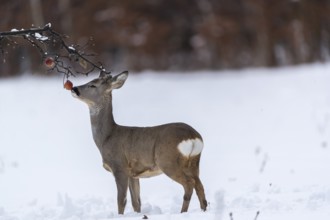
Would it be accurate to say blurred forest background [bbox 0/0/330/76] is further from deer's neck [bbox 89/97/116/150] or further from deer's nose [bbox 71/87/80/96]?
deer's nose [bbox 71/87/80/96]

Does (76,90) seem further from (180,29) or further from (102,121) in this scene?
(180,29)

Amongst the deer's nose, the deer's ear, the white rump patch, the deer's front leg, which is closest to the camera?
the white rump patch

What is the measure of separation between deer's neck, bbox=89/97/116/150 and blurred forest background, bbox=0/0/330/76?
64.5 feet

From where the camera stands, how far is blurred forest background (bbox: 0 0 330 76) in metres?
31.0

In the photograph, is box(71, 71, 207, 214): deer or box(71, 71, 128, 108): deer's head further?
box(71, 71, 128, 108): deer's head

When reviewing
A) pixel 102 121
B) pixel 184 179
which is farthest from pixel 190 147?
pixel 102 121

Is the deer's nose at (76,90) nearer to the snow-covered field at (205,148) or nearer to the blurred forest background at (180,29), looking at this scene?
the snow-covered field at (205,148)

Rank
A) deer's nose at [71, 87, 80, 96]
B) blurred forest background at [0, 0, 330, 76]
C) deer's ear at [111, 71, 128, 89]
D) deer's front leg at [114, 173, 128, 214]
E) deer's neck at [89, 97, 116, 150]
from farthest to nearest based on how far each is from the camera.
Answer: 1. blurred forest background at [0, 0, 330, 76]
2. deer's neck at [89, 97, 116, 150]
3. deer's ear at [111, 71, 128, 89]
4. deer's nose at [71, 87, 80, 96]
5. deer's front leg at [114, 173, 128, 214]

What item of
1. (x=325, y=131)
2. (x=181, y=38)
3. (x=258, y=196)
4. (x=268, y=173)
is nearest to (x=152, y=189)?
(x=268, y=173)

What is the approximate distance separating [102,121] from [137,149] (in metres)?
0.76

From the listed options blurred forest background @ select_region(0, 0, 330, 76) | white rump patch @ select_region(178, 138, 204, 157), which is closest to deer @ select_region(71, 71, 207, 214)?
white rump patch @ select_region(178, 138, 204, 157)

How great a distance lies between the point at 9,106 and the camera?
19.7 m

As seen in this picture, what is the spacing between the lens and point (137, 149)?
380 inches

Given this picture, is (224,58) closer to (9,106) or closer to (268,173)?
(9,106)
